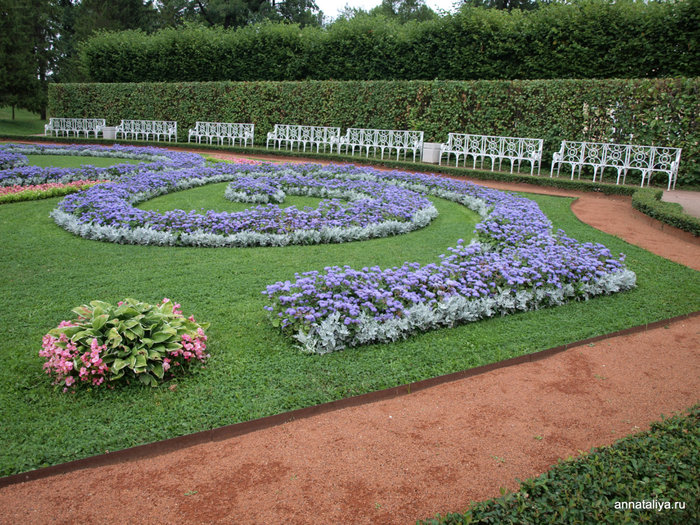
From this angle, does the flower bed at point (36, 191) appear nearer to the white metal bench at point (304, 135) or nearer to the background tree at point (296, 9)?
the white metal bench at point (304, 135)

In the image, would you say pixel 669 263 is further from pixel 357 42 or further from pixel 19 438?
pixel 357 42

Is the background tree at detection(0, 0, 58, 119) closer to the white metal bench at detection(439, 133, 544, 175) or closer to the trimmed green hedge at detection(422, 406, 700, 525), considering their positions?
the white metal bench at detection(439, 133, 544, 175)

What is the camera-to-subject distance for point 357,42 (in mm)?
21875

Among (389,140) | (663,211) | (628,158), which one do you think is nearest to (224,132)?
(389,140)

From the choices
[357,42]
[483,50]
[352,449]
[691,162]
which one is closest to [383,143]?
[483,50]

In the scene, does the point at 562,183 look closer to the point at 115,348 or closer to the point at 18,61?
the point at 115,348

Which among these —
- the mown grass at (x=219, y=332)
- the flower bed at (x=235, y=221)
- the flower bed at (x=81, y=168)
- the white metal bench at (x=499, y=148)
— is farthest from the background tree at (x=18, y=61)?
the mown grass at (x=219, y=332)

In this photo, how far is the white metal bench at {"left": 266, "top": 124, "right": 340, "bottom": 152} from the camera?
18438mm

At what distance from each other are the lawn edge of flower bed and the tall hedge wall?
Result: 12.3 metres

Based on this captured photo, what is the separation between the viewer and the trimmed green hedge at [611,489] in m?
2.12

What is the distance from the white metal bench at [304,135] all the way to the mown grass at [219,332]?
11412 mm

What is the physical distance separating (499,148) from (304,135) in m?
7.32

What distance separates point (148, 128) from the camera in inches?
881

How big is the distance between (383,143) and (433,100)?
7.76 ft
